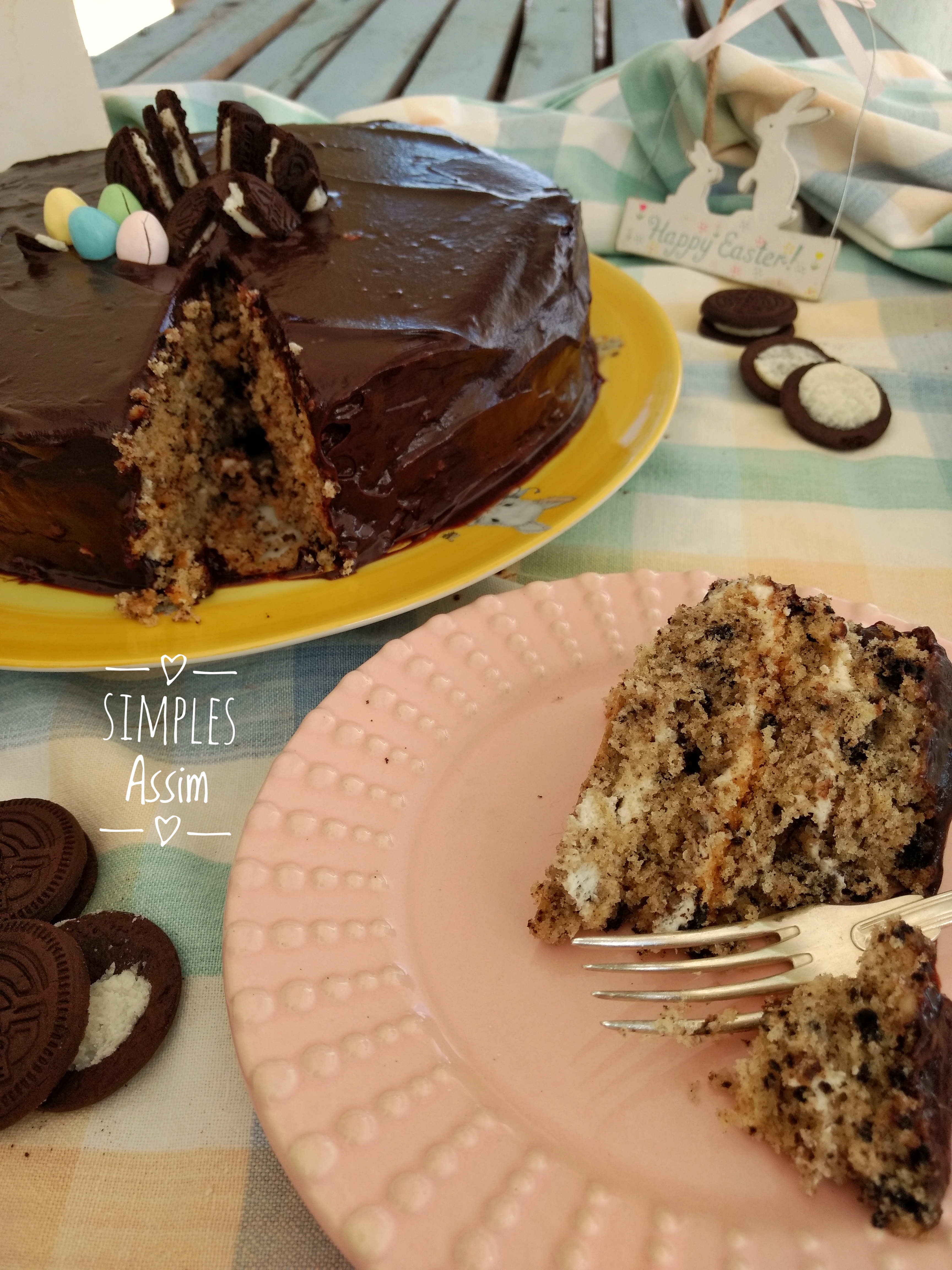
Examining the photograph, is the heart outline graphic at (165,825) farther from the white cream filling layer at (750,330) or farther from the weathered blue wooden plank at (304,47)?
the weathered blue wooden plank at (304,47)

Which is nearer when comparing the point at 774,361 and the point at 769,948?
the point at 769,948

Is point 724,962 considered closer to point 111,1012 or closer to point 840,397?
point 111,1012

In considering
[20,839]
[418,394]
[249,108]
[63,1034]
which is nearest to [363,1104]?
[63,1034]

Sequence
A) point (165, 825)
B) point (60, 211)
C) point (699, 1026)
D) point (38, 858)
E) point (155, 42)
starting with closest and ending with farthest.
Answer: point (699, 1026), point (38, 858), point (165, 825), point (60, 211), point (155, 42)

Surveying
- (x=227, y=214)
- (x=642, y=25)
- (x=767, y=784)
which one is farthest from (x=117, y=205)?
(x=642, y=25)

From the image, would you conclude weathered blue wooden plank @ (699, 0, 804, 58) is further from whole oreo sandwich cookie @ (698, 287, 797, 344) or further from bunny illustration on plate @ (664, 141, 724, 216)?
whole oreo sandwich cookie @ (698, 287, 797, 344)

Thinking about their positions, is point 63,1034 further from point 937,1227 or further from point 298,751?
point 937,1227

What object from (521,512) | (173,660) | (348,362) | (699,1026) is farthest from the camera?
(521,512)
